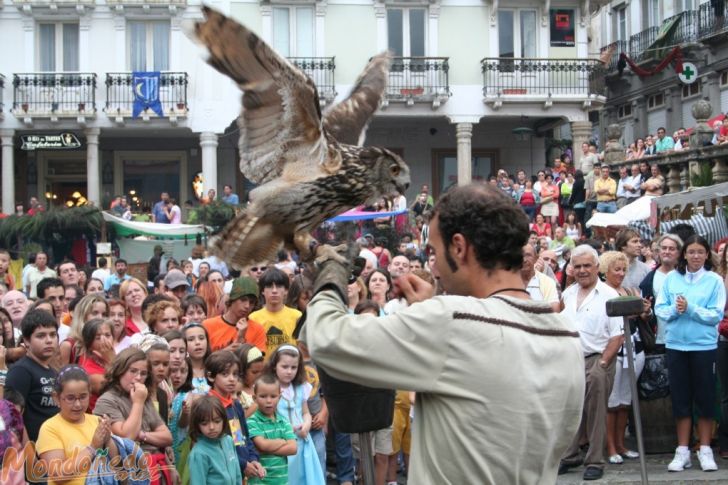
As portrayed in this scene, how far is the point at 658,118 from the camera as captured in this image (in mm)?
31188

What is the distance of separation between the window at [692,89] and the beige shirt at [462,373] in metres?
28.1

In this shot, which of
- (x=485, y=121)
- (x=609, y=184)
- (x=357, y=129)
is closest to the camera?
(x=357, y=129)

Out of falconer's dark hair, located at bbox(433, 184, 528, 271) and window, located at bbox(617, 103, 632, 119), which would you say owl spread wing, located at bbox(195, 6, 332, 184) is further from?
window, located at bbox(617, 103, 632, 119)

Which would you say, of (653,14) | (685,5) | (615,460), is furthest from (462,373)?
(653,14)

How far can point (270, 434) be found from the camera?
19.7 feet

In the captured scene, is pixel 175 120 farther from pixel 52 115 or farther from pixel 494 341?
pixel 494 341

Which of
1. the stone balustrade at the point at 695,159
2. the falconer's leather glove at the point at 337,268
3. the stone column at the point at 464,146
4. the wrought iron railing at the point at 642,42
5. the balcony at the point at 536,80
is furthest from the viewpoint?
the wrought iron railing at the point at 642,42

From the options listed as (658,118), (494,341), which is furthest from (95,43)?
(494,341)

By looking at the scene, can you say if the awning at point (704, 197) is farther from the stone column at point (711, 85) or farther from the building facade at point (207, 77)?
the stone column at point (711, 85)

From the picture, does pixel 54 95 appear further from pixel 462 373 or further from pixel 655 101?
pixel 462 373

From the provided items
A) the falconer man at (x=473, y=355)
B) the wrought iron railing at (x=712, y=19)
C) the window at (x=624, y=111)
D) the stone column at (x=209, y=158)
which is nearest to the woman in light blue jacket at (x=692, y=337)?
the falconer man at (x=473, y=355)

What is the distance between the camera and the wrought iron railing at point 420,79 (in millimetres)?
26031

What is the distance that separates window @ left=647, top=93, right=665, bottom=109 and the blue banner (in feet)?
54.5

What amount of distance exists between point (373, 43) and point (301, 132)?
73.6 feet
